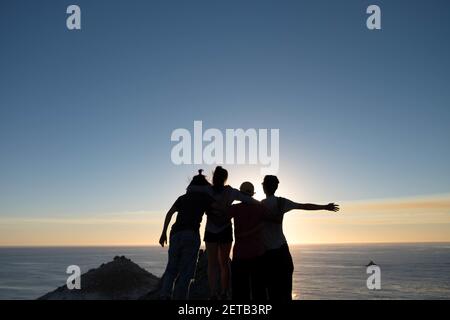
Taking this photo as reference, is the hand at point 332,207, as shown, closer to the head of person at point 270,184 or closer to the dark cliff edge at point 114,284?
the head of person at point 270,184

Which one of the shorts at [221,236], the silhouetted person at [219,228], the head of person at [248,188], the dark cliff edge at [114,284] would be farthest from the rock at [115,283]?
the head of person at [248,188]

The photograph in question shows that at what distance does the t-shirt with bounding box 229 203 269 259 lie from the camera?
23.3 ft

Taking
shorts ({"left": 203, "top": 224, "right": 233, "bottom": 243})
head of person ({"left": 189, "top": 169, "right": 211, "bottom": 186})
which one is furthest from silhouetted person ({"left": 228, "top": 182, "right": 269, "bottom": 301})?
head of person ({"left": 189, "top": 169, "right": 211, "bottom": 186})

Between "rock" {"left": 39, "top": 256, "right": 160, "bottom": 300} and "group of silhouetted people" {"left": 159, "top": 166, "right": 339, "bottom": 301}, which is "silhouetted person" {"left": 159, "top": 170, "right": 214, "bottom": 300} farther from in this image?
"rock" {"left": 39, "top": 256, "right": 160, "bottom": 300}

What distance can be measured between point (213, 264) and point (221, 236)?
25.3 inches

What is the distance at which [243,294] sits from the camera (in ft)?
23.1

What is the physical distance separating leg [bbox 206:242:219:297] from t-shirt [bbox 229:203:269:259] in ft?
2.26

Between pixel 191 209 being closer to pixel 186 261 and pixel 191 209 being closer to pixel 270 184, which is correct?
pixel 186 261

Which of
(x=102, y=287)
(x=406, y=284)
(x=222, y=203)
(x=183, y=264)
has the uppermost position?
(x=222, y=203)
